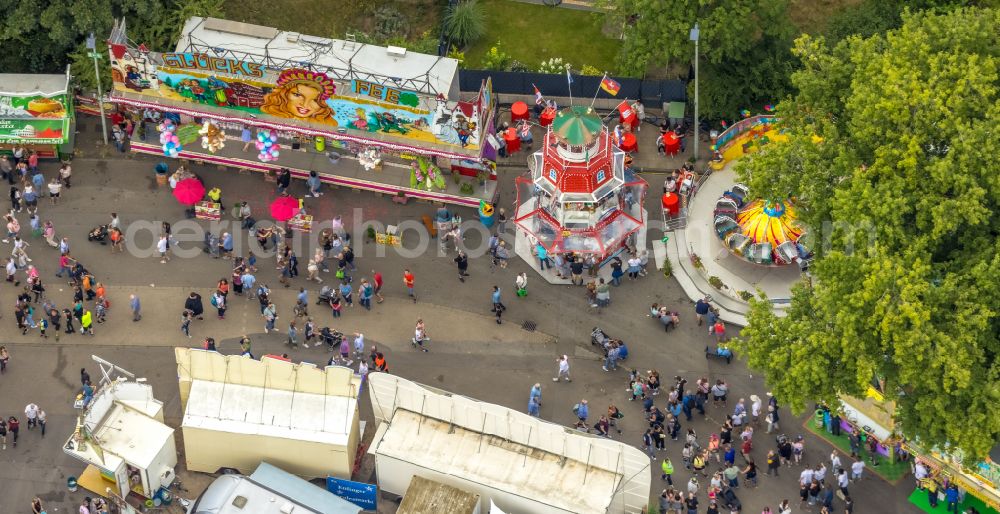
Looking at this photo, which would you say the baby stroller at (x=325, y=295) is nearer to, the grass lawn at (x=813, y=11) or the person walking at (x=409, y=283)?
the person walking at (x=409, y=283)

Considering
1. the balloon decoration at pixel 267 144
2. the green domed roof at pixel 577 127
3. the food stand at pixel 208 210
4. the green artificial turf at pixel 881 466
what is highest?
the green domed roof at pixel 577 127

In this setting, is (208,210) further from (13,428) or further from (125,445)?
(125,445)

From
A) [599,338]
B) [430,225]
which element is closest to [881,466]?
[599,338]

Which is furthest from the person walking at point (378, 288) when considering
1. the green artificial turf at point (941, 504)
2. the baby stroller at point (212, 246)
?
the green artificial turf at point (941, 504)

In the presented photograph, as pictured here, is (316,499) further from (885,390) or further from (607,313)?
(885,390)

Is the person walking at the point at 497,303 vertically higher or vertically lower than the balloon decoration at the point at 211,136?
lower

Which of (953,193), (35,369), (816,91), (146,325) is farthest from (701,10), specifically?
(35,369)
